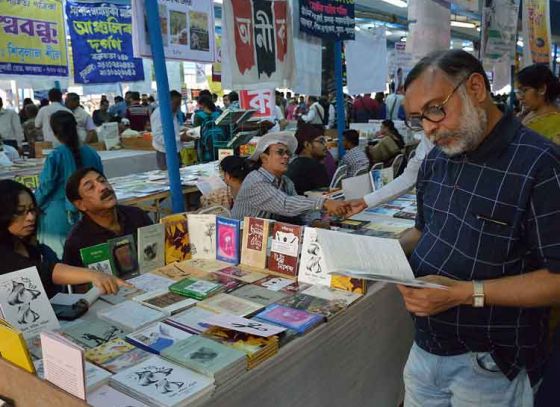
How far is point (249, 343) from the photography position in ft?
5.12

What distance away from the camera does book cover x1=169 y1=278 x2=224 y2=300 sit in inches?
78.1

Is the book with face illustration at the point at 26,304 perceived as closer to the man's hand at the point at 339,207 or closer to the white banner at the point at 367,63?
the man's hand at the point at 339,207

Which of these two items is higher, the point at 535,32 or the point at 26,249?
the point at 535,32

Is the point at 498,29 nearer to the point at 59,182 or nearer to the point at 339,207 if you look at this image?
the point at 339,207

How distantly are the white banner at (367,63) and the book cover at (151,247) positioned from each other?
13.1 feet

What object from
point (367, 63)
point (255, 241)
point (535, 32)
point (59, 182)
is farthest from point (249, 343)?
point (535, 32)

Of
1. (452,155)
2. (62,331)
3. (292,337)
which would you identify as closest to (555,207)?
(452,155)

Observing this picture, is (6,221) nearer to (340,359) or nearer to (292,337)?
(292,337)

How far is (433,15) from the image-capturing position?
11.6ft

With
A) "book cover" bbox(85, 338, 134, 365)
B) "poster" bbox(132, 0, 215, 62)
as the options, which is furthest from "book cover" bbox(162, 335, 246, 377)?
"poster" bbox(132, 0, 215, 62)

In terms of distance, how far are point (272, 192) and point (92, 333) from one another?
1.50 meters

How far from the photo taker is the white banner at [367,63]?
5.77 metres

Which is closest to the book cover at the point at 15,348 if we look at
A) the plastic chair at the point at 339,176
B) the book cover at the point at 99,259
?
the book cover at the point at 99,259

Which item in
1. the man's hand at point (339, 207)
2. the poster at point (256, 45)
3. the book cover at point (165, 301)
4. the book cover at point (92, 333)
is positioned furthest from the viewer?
the poster at point (256, 45)
